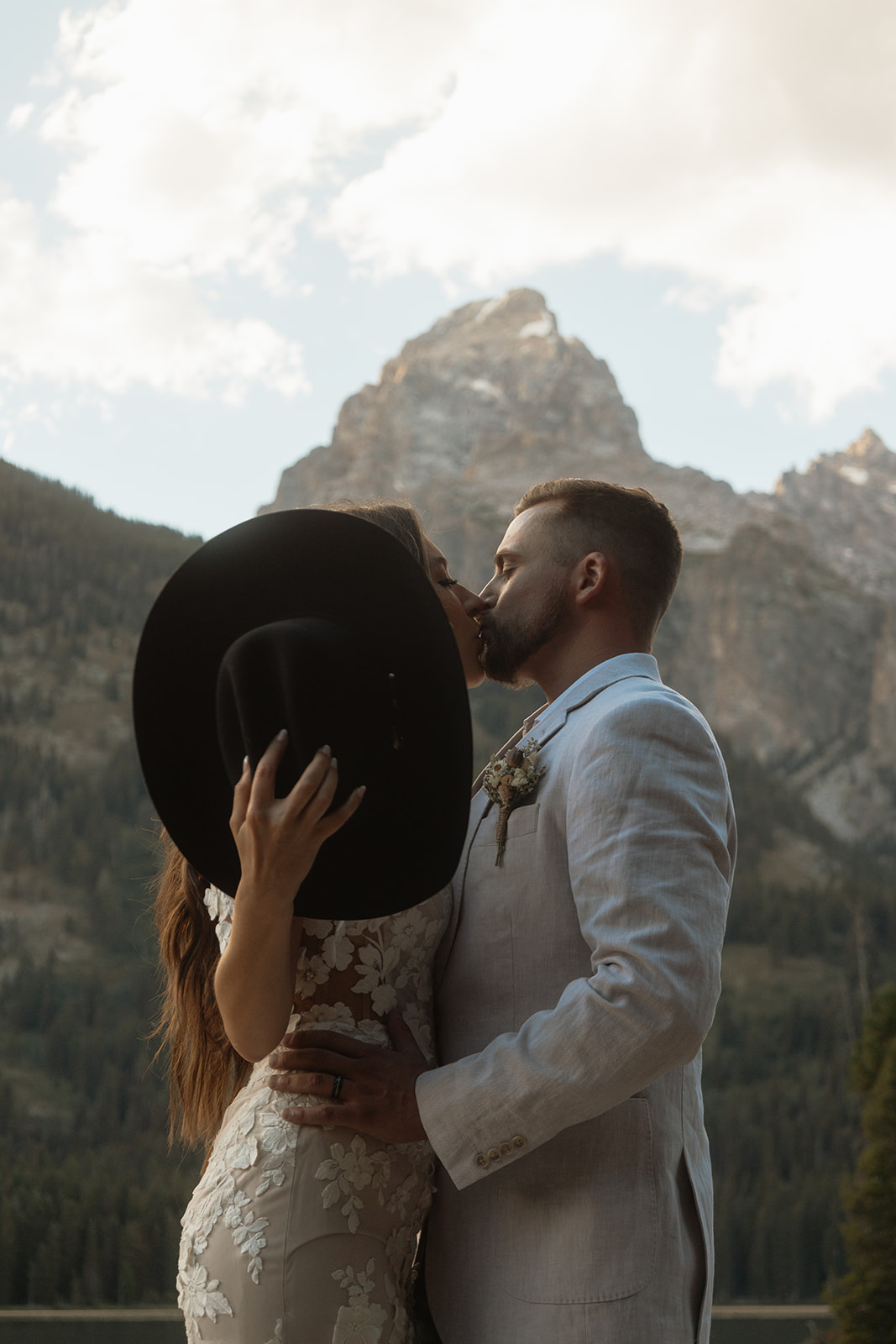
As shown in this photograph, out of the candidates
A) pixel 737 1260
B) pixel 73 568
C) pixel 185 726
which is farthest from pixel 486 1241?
pixel 73 568

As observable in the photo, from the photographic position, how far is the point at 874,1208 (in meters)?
34.6

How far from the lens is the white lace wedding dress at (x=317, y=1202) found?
2611mm

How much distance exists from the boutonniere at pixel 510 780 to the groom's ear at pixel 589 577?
1.68 feet

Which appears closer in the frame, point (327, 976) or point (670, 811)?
point (670, 811)

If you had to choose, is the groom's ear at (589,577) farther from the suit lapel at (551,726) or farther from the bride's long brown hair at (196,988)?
the bride's long brown hair at (196,988)

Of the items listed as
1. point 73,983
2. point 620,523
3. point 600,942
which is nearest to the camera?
point 600,942

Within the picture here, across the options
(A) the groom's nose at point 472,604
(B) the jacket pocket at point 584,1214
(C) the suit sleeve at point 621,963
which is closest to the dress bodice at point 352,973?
(C) the suit sleeve at point 621,963

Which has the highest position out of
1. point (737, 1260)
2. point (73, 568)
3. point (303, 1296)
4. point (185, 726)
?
point (73, 568)

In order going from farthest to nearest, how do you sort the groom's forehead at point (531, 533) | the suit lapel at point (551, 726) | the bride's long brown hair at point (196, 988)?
1. the groom's forehead at point (531, 533)
2. the bride's long brown hair at point (196, 988)
3. the suit lapel at point (551, 726)

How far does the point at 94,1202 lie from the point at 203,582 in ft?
242

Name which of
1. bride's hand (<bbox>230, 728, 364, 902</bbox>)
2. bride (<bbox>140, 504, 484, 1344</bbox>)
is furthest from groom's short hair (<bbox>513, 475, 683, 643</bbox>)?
bride's hand (<bbox>230, 728, 364, 902</bbox>)

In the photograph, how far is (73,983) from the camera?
305 ft

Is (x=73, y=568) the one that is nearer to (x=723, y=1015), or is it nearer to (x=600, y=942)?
(x=723, y=1015)

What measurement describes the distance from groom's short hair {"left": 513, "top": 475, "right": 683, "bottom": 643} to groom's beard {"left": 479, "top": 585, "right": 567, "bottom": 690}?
14cm
